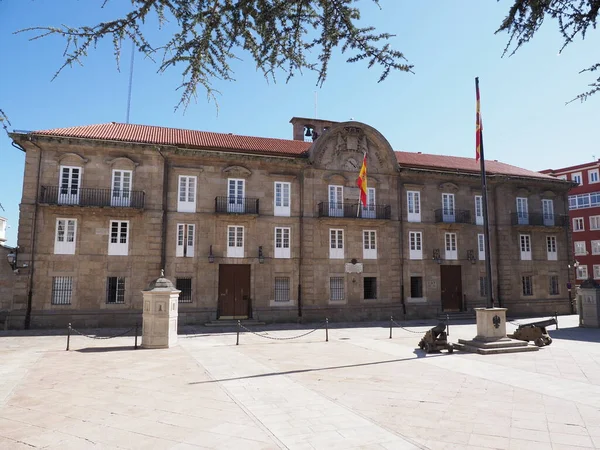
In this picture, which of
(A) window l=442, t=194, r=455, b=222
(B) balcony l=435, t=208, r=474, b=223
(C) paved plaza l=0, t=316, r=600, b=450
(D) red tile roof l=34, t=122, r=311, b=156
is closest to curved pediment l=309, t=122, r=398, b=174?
(D) red tile roof l=34, t=122, r=311, b=156

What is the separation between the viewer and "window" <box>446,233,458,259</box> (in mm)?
27400

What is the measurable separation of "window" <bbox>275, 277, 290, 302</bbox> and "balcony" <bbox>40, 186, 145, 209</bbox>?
863 cm

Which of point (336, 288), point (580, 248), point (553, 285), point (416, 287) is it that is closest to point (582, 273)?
point (580, 248)

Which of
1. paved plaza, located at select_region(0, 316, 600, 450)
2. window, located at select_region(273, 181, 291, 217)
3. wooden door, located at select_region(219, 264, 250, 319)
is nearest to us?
paved plaza, located at select_region(0, 316, 600, 450)

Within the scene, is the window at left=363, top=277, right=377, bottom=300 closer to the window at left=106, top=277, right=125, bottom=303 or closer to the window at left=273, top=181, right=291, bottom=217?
the window at left=273, top=181, right=291, bottom=217

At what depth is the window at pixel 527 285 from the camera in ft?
94.8

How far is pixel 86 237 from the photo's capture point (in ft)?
69.4

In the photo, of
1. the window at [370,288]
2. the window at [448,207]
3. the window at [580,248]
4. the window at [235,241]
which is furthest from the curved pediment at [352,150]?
the window at [580,248]

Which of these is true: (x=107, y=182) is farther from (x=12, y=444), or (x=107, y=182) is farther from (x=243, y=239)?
(x=12, y=444)

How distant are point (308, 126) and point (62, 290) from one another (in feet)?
63.0

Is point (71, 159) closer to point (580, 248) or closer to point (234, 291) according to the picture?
point (234, 291)

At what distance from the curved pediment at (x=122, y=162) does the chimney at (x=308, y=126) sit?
12.3 m

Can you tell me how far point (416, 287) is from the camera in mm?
26672

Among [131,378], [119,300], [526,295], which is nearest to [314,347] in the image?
[131,378]
